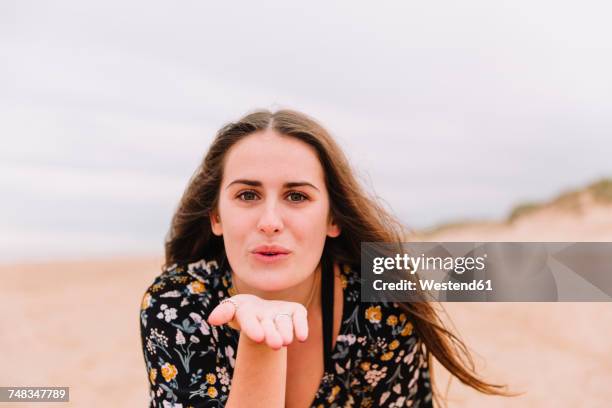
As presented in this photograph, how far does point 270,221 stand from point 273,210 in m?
0.06

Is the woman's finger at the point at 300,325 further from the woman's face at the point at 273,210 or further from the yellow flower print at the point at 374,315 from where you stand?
the yellow flower print at the point at 374,315

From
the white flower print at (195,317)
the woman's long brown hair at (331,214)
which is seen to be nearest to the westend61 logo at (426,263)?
the woman's long brown hair at (331,214)

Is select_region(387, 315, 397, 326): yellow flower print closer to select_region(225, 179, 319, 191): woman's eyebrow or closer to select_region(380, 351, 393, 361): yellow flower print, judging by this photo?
select_region(380, 351, 393, 361): yellow flower print

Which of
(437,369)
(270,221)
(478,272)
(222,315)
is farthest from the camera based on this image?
(437,369)

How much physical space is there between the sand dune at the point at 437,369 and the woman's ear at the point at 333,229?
1.81 meters

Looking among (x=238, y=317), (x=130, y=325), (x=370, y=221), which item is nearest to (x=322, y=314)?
(x=370, y=221)

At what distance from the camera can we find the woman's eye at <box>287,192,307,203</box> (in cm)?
289

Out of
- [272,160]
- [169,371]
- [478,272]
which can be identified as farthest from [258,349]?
[478,272]

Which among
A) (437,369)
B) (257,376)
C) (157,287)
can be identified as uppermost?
(437,369)

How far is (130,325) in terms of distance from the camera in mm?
9953

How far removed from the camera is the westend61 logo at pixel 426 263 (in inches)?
130

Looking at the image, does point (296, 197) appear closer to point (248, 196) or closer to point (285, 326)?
point (248, 196)

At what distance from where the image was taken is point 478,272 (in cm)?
404

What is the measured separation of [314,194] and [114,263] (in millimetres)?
18143
